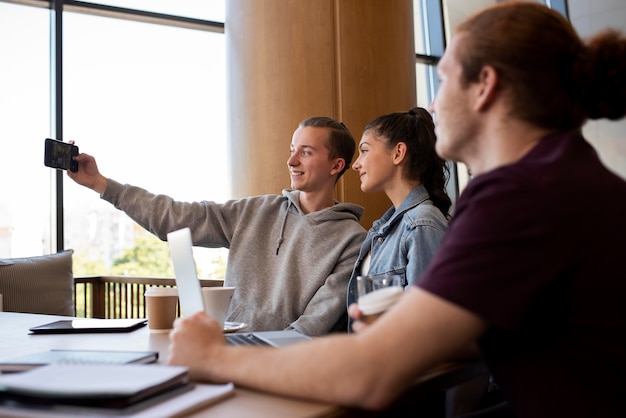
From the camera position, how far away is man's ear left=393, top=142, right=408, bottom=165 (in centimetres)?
222

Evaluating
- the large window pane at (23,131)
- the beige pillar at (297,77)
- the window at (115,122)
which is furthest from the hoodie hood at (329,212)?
the large window pane at (23,131)

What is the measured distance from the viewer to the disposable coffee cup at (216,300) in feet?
4.88

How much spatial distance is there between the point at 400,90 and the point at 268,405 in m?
3.70

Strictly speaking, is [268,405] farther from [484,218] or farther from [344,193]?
[344,193]

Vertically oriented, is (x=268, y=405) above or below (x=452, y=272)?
below

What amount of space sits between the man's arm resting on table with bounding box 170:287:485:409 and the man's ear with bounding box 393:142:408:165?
4.49 feet

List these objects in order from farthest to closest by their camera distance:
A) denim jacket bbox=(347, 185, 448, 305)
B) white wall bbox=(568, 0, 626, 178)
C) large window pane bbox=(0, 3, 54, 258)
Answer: white wall bbox=(568, 0, 626, 178) < large window pane bbox=(0, 3, 54, 258) < denim jacket bbox=(347, 185, 448, 305)

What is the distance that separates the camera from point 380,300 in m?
1.12

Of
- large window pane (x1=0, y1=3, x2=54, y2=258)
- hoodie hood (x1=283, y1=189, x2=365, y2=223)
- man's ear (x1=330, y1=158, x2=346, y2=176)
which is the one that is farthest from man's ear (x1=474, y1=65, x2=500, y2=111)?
large window pane (x1=0, y1=3, x2=54, y2=258)

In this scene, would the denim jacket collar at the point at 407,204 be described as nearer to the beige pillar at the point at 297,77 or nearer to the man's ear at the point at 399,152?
the man's ear at the point at 399,152

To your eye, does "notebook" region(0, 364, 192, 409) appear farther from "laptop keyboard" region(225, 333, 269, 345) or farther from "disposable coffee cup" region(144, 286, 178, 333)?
"disposable coffee cup" region(144, 286, 178, 333)

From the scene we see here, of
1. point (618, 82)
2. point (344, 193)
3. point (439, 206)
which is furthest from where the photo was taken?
point (344, 193)

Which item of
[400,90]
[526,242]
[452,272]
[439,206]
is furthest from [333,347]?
[400,90]

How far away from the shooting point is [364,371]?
2.79ft
